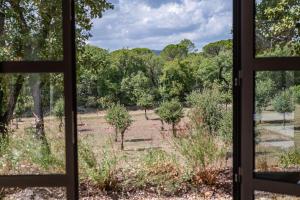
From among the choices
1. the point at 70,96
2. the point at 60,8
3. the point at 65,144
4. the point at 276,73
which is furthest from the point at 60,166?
the point at 276,73

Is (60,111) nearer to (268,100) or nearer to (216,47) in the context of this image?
(268,100)

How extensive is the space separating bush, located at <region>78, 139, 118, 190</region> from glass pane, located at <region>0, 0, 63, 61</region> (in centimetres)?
230

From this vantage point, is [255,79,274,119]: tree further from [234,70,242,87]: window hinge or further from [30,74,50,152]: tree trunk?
[30,74,50,152]: tree trunk

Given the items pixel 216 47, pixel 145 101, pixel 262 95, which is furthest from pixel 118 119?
pixel 262 95

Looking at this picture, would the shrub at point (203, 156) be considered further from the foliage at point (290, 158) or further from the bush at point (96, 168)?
the foliage at point (290, 158)

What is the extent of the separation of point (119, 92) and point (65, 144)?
259cm

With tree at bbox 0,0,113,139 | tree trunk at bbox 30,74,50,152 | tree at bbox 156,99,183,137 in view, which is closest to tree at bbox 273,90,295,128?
tree at bbox 0,0,113,139

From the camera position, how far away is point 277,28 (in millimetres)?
2732

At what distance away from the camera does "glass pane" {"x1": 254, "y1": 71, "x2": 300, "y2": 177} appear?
2.69 metres

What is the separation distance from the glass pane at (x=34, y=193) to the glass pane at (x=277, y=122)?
1.45 meters

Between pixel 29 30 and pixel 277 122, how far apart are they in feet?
6.40

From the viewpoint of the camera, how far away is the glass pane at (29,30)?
114 inches

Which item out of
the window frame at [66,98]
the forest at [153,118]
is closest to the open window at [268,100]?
the window frame at [66,98]

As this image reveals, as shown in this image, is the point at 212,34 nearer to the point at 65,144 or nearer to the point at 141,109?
the point at 141,109
